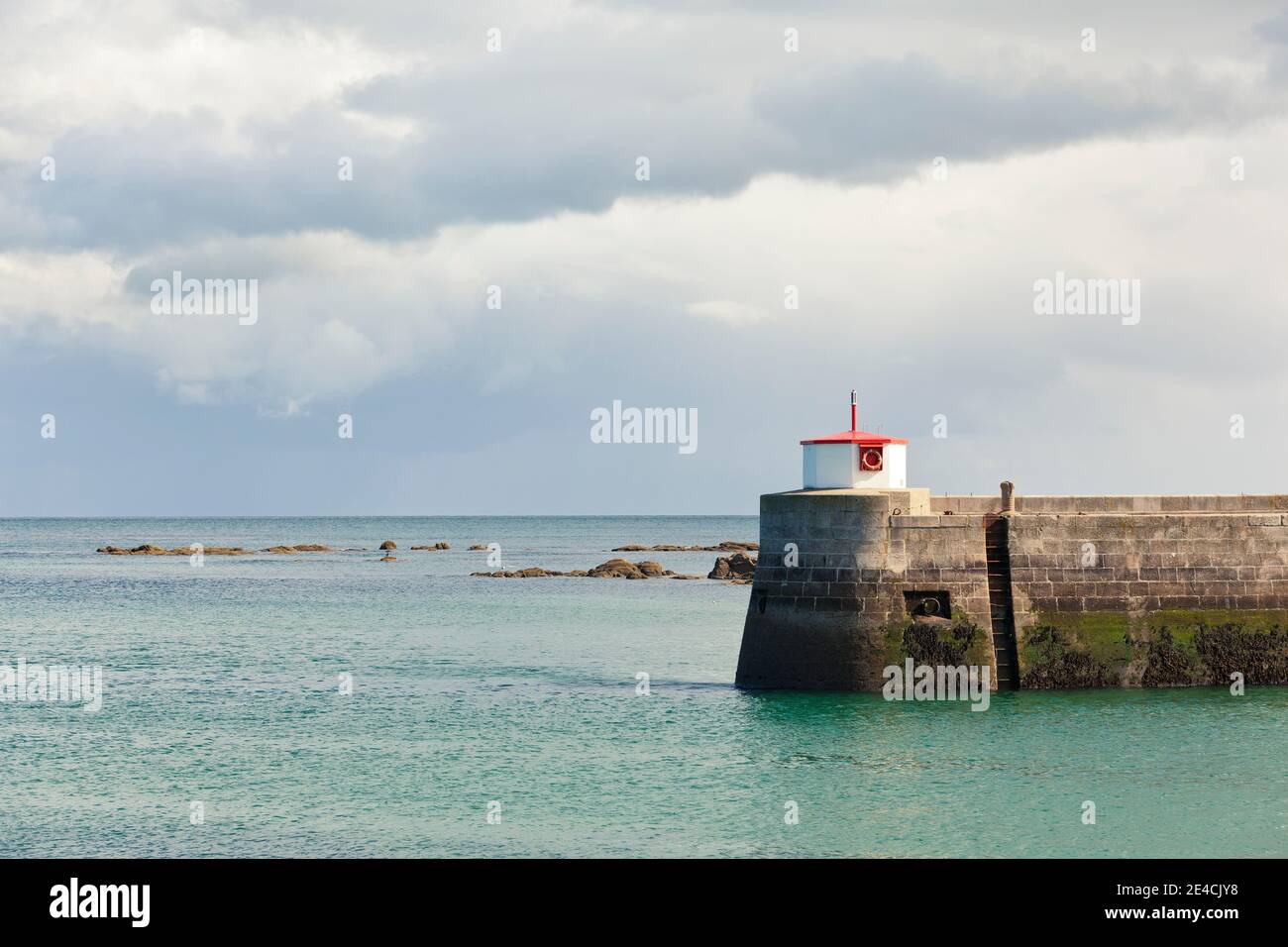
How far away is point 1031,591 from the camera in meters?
26.5

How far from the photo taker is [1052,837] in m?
18.5

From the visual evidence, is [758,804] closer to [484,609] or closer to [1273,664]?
[1273,664]

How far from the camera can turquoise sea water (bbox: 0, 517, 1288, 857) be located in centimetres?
1852

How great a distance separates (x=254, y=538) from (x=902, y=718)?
144 m

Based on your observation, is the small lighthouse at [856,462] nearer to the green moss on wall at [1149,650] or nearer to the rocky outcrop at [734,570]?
the green moss on wall at [1149,650]

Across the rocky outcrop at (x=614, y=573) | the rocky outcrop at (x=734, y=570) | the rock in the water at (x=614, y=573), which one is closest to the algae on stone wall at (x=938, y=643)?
the rocky outcrop at (x=734, y=570)

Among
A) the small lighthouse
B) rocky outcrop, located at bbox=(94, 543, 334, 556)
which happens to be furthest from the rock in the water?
the small lighthouse

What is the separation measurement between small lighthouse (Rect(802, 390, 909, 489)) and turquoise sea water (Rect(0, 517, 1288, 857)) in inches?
161
